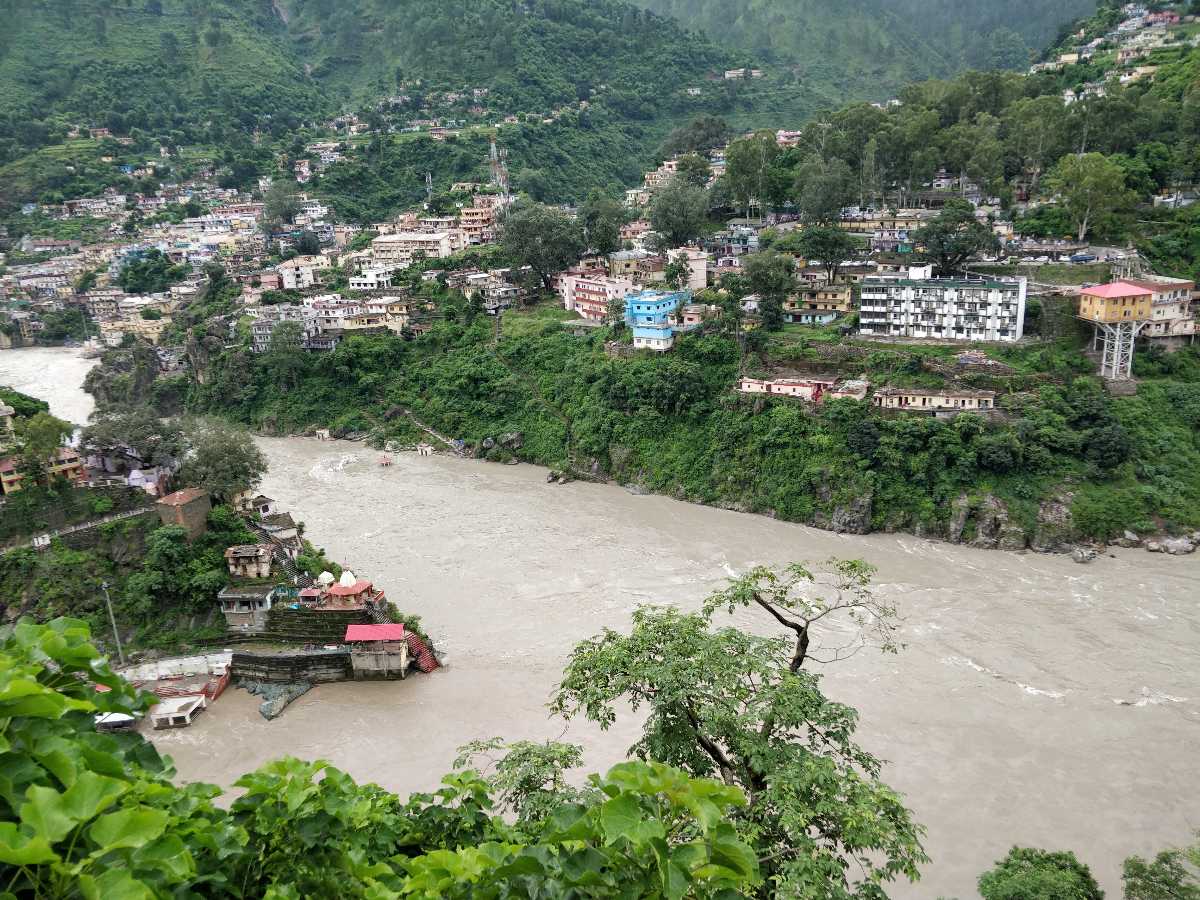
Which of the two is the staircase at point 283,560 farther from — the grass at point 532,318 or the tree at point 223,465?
the grass at point 532,318

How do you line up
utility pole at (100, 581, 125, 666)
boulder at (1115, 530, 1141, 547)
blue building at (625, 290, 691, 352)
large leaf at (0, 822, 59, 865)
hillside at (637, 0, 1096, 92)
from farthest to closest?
hillside at (637, 0, 1096, 92)
blue building at (625, 290, 691, 352)
boulder at (1115, 530, 1141, 547)
utility pole at (100, 581, 125, 666)
large leaf at (0, 822, 59, 865)

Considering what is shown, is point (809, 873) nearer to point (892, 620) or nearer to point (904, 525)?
point (892, 620)

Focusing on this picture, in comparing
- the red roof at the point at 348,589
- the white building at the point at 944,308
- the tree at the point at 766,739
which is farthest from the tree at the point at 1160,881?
the white building at the point at 944,308

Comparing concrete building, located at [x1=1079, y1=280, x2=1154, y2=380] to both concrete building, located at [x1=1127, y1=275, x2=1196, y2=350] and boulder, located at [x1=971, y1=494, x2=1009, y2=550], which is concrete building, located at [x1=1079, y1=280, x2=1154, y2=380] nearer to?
concrete building, located at [x1=1127, y1=275, x2=1196, y2=350]

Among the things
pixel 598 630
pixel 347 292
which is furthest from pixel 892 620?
pixel 347 292

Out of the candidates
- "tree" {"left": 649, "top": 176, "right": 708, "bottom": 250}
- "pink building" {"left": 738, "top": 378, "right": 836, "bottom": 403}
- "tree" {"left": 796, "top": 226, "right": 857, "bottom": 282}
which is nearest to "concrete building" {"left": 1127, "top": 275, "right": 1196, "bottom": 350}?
"tree" {"left": 796, "top": 226, "right": 857, "bottom": 282}

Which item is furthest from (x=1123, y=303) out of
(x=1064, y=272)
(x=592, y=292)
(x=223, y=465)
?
(x=223, y=465)

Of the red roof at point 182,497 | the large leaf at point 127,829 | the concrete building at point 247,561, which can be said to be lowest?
the concrete building at point 247,561

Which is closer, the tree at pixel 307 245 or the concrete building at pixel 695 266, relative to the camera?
the concrete building at pixel 695 266
